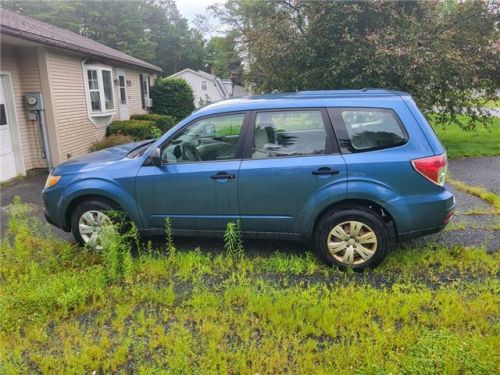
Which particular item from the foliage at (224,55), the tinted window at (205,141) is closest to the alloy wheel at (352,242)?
the tinted window at (205,141)

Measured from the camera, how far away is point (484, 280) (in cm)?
363

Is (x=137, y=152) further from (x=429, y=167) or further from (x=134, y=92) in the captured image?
(x=134, y=92)

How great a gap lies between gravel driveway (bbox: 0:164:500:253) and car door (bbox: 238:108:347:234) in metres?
0.72

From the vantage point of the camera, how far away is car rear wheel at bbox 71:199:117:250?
4.25 metres

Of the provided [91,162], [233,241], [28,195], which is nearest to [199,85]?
[28,195]

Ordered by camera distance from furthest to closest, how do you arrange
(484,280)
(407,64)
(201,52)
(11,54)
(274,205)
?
1. (201,52)
2. (407,64)
3. (11,54)
4. (274,205)
5. (484,280)

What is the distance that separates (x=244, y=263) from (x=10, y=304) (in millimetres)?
2201

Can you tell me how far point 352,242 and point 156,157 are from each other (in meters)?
2.22

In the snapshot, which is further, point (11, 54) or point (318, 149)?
point (11, 54)

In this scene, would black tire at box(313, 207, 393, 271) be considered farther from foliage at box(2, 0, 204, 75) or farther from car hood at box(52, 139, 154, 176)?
foliage at box(2, 0, 204, 75)

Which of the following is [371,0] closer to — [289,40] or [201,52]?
[289,40]

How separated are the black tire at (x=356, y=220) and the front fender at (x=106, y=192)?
2013 mm

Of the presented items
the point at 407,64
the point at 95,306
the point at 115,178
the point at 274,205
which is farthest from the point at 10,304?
the point at 407,64

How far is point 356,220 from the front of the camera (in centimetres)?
372
